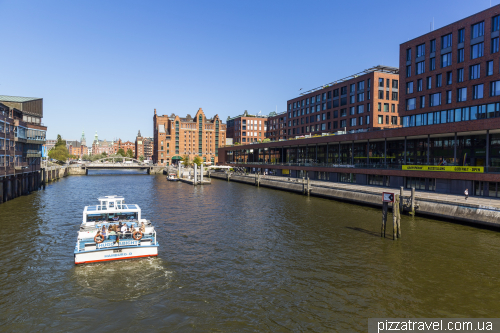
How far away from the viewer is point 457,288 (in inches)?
696

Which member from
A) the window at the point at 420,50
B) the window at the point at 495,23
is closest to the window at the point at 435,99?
the window at the point at 420,50

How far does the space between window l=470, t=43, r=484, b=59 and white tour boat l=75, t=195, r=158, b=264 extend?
5162 cm

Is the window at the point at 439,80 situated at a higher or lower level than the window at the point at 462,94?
higher

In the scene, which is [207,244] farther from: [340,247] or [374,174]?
[374,174]

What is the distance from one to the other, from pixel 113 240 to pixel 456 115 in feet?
172

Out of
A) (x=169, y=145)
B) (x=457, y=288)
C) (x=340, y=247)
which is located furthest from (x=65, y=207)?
(x=169, y=145)

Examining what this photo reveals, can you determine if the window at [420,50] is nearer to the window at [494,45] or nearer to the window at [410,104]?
the window at [410,104]

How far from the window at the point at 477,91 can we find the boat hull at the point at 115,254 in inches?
1951

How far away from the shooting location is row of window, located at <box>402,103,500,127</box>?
44.9 meters

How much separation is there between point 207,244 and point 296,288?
10478mm

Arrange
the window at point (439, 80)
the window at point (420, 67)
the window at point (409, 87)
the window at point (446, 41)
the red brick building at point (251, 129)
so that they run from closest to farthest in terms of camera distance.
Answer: the window at point (446, 41) → the window at point (439, 80) → the window at point (420, 67) → the window at point (409, 87) → the red brick building at point (251, 129)

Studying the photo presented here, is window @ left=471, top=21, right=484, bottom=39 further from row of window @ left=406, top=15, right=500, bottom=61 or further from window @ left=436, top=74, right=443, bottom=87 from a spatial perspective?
window @ left=436, top=74, right=443, bottom=87

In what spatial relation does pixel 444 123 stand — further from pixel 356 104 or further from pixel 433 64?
pixel 356 104

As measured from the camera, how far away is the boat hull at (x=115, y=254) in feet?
68.1
